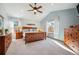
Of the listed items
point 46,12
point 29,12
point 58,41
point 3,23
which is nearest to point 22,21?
point 29,12

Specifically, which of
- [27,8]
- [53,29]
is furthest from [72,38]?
[27,8]

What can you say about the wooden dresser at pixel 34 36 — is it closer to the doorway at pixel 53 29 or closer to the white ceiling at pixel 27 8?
the doorway at pixel 53 29

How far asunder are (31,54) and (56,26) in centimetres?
103

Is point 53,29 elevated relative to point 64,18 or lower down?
lower down

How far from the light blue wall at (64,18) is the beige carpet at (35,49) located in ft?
1.14

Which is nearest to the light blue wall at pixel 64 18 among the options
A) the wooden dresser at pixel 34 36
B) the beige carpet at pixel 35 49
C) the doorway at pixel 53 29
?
the doorway at pixel 53 29

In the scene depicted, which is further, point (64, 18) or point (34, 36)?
point (34, 36)

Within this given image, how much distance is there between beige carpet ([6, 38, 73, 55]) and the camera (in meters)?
2.66

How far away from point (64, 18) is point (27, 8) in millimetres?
1031

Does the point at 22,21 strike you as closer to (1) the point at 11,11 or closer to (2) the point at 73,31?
(1) the point at 11,11

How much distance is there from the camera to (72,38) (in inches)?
111

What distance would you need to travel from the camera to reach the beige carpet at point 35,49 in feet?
8.74

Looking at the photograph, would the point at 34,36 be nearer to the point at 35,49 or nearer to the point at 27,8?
the point at 35,49

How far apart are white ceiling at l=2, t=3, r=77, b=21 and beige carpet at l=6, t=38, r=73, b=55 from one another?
702 mm
